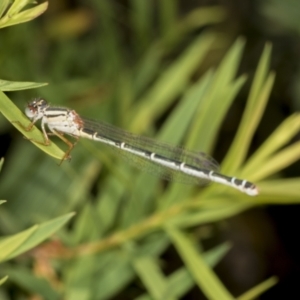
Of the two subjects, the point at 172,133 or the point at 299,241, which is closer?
the point at 172,133

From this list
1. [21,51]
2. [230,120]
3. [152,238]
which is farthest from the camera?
[230,120]

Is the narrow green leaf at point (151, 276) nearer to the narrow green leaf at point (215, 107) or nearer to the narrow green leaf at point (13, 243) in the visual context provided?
the narrow green leaf at point (215, 107)

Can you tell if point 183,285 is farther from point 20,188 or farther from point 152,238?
point 20,188

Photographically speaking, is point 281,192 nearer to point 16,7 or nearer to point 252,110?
point 252,110

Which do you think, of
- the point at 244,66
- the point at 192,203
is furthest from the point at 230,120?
the point at 192,203

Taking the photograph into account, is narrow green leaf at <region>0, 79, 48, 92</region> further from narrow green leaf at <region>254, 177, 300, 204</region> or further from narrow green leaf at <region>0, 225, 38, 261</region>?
narrow green leaf at <region>254, 177, 300, 204</region>

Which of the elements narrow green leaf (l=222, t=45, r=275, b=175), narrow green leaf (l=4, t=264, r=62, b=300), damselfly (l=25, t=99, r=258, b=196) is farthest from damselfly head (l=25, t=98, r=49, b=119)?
narrow green leaf (l=222, t=45, r=275, b=175)

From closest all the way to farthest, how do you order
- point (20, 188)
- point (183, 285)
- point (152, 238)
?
point (183, 285)
point (152, 238)
point (20, 188)

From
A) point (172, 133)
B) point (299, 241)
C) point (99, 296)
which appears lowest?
point (299, 241)

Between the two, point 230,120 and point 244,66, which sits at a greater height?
point 244,66
